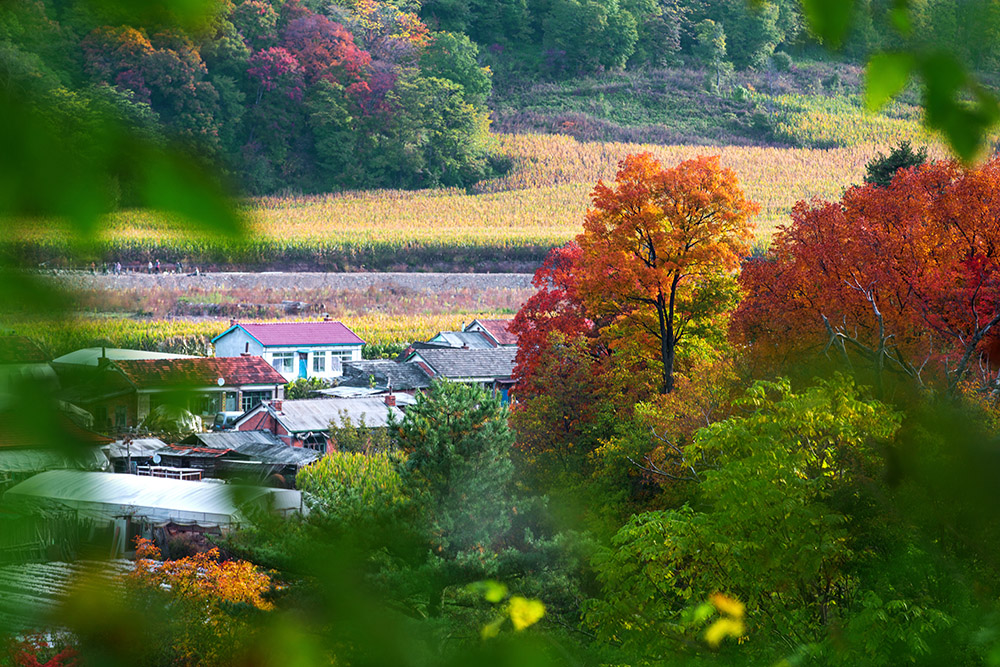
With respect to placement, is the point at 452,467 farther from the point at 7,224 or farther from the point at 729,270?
the point at 7,224

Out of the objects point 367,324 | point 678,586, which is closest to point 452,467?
point 678,586

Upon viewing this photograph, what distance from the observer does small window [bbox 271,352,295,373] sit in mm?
24250

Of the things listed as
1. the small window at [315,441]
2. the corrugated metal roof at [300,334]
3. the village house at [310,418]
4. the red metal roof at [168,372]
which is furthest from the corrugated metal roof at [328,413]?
Result: the red metal roof at [168,372]

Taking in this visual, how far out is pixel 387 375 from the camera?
73.4 feet

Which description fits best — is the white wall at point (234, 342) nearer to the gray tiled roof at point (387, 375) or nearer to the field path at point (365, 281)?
the gray tiled roof at point (387, 375)

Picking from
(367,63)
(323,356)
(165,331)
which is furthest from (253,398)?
(165,331)

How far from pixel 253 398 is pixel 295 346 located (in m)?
5.23

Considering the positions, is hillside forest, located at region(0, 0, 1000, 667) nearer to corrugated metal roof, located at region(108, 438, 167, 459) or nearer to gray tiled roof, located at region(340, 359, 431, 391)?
corrugated metal roof, located at region(108, 438, 167, 459)

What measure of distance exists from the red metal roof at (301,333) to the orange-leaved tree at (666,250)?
39.9 feet

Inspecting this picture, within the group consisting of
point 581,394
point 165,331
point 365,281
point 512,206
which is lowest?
point 365,281

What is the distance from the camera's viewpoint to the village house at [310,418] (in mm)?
17109

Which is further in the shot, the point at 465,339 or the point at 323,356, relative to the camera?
the point at 465,339

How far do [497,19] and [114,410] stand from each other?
2745 inches

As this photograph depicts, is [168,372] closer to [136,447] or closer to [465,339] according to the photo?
[136,447]
